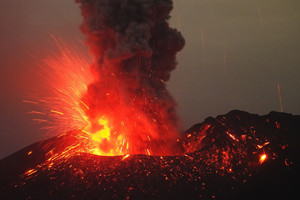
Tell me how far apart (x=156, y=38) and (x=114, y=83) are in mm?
3815

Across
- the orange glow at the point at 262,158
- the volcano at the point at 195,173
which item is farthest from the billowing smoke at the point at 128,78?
the orange glow at the point at 262,158

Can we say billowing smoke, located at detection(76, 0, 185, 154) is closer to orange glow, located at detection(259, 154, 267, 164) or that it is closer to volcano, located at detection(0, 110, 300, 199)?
volcano, located at detection(0, 110, 300, 199)

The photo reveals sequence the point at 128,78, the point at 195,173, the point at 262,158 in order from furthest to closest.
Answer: the point at 128,78
the point at 262,158
the point at 195,173

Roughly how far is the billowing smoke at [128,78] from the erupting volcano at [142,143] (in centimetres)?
5

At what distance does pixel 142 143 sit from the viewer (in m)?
11.5

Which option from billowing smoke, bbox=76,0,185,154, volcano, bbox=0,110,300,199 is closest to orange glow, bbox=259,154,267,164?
volcano, bbox=0,110,300,199

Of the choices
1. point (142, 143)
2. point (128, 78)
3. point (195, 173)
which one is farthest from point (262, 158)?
point (128, 78)

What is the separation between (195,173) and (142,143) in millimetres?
4167

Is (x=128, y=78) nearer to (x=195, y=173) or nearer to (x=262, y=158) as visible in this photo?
(x=195, y=173)

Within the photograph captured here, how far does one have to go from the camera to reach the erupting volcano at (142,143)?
741cm

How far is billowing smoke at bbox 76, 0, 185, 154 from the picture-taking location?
35.8 feet

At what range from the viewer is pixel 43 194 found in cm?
743

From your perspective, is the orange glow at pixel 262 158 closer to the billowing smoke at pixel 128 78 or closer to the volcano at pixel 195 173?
the volcano at pixel 195 173

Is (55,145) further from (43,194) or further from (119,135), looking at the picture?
(43,194)
